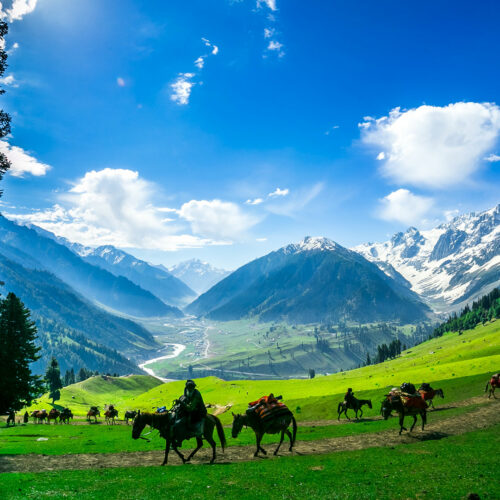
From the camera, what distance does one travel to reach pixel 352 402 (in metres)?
38.2

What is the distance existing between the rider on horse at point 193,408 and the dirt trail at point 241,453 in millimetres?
3439

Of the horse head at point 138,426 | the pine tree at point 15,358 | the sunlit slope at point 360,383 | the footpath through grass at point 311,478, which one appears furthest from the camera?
the sunlit slope at point 360,383

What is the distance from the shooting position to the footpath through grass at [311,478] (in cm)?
1499

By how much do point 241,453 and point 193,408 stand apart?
7162 mm

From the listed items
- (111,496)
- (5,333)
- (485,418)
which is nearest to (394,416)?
(485,418)

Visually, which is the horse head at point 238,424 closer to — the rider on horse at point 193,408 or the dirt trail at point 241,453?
the dirt trail at point 241,453

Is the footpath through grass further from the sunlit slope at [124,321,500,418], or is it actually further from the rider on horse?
the sunlit slope at [124,321,500,418]

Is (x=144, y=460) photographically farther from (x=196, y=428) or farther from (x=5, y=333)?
(x=5, y=333)

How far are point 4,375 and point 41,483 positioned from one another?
22403mm

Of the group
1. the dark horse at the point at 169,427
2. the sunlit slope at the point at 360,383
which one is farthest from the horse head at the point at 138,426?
the sunlit slope at the point at 360,383

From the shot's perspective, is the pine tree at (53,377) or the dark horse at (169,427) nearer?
the dark horse at (169,427)

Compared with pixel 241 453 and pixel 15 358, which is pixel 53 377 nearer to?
pixel 15 358

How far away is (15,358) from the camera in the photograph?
139 ft

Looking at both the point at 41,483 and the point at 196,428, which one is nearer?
the point at 41,483
